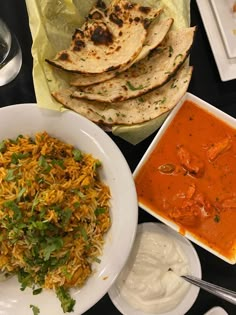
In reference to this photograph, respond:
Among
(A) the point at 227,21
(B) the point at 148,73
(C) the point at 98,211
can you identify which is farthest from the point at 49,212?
(A) the point at 227,21

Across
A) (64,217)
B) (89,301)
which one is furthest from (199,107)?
(89,301)

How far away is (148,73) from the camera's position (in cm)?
225

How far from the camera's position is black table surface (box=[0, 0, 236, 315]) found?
239 cm

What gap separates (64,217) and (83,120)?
0.44 metres

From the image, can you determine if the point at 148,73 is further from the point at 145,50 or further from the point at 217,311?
the point at 217,311

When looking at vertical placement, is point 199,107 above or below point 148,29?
below

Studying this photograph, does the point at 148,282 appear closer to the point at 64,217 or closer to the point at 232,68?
the point at 64,217

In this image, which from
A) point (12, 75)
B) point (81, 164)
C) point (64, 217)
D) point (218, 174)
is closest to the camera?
point (64, 217)

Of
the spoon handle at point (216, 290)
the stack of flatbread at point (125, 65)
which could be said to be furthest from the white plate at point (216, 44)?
the spoon handle at point (216, 290)

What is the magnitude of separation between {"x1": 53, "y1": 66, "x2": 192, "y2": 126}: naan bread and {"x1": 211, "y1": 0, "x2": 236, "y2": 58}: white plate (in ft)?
0.97

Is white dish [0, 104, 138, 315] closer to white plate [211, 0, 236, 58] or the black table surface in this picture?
the black table surface

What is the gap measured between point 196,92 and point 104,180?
2.59ft

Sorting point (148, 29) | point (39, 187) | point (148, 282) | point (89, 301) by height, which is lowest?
point (148, 282)

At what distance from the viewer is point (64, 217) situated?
191 cm
